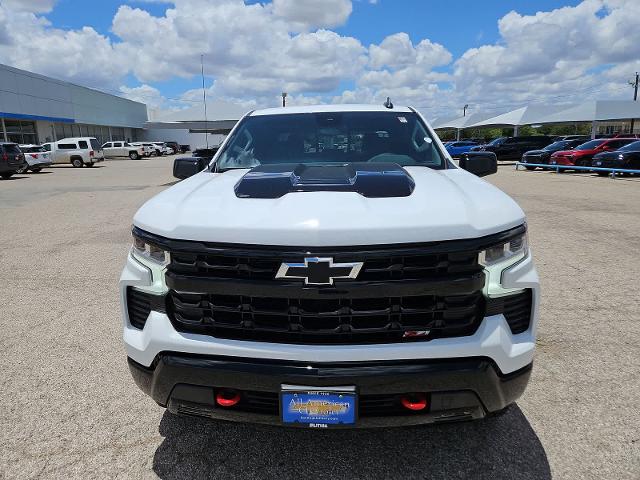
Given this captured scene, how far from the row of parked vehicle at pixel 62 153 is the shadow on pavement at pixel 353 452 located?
76.4ft

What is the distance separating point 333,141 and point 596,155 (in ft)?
70.9

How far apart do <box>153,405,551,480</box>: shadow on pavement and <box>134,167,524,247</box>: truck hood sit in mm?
1029

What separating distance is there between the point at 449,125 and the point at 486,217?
62.2 metres

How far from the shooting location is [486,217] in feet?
6.69

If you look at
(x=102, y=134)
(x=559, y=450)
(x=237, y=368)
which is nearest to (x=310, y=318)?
(x=237, y=368)

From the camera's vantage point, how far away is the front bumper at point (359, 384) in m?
1.91

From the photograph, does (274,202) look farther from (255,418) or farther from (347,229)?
(255,418)

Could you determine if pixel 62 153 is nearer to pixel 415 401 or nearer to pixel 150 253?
A: pixel 150 253

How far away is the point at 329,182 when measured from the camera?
2.32 meters

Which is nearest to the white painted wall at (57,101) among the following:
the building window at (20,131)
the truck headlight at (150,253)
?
the building window at (20,131)

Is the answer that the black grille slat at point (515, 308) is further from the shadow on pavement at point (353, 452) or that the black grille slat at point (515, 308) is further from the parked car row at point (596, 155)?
the parked car row at point (596, 155)

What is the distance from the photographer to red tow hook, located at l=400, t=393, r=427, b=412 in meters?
1.97

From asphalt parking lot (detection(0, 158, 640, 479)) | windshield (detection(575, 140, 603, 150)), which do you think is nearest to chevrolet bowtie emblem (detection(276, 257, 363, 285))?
asphalt parking lot (detection(0, 158, 640, 479))

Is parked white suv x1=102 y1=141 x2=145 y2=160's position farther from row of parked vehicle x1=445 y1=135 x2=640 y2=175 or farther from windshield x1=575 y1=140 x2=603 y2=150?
windshield x1=575 y1=140 x2=603 y2=150
